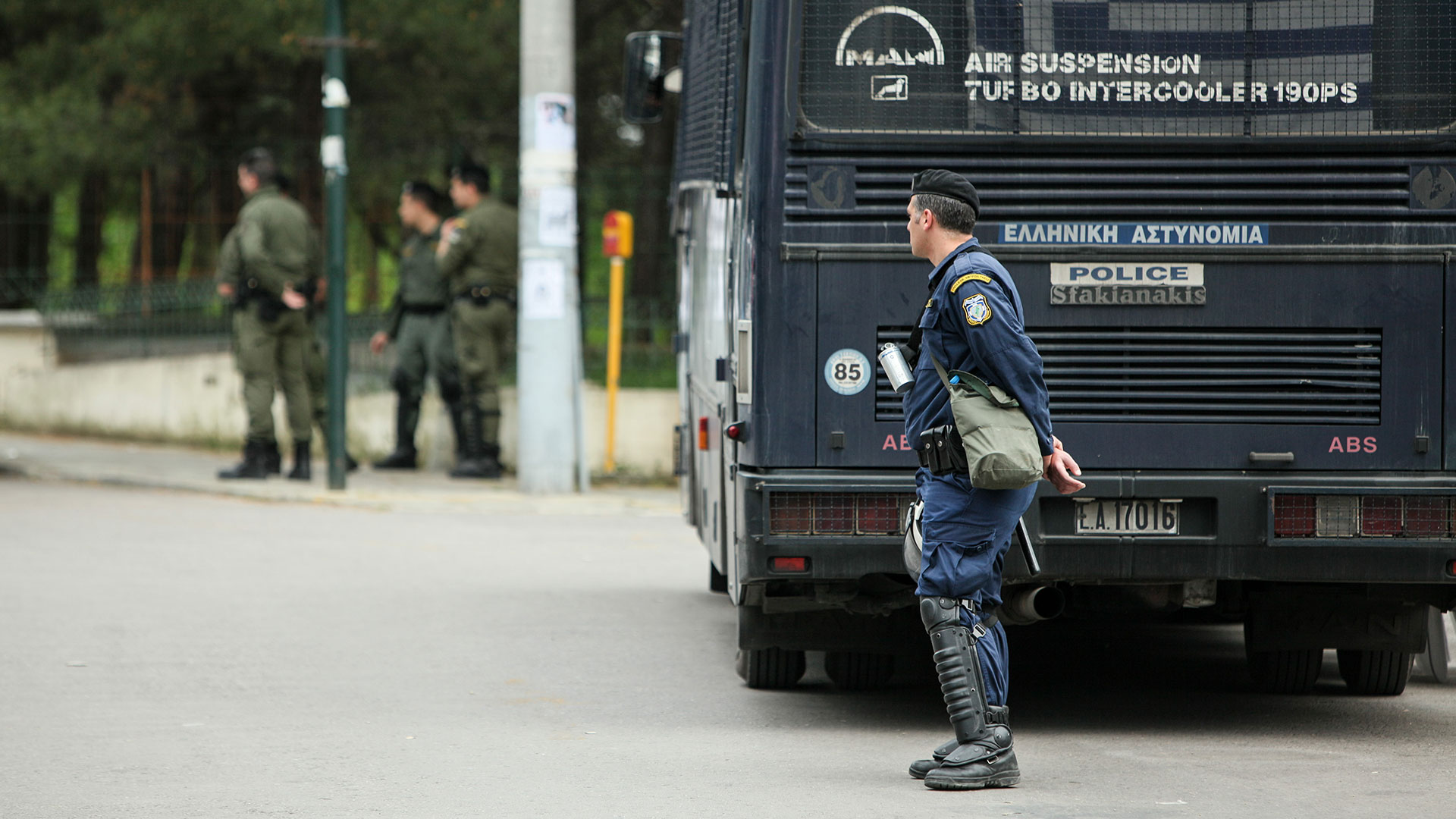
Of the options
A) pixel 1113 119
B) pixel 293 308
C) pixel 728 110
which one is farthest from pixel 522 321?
pixel 1113 119

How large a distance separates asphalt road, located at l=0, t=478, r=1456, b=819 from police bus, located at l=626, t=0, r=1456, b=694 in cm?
65

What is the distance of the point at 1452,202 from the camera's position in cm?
632

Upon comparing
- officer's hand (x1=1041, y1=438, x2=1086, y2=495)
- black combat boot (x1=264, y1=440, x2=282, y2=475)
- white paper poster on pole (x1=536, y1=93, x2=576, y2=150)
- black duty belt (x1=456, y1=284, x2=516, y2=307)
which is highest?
white paper poster on pole (x1=536, y1=93, x2=576, y2=150)

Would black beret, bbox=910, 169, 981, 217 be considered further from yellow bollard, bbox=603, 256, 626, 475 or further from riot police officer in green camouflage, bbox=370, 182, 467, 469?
riot police officer in green camouflage, bbox=370, 182, 467, 469

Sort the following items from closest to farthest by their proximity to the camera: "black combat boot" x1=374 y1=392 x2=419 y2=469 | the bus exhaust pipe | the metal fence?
1. the bus exhaust pipe
2. "black combat boot" x1=374 y1=392 x2=419 y2=469
3. the metal fence

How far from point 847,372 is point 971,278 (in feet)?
3.03

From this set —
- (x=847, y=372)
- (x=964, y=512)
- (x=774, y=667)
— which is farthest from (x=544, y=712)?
(x=964, y=512)

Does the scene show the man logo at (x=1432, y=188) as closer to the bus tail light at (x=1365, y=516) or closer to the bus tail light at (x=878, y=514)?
the bus tail light at (x=1365, y=516)

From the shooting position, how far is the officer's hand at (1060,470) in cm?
554

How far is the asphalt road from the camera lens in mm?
5598

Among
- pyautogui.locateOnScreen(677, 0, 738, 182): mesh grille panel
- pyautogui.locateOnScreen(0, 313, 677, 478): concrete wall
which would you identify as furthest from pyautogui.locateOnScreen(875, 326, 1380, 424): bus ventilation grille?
pyautogui.locateOnScreen(0, 313, 677, 478): concrete wall

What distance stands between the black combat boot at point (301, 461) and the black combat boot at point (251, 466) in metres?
0.22

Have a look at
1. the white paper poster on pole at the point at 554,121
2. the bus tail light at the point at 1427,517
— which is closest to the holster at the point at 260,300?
the white paper poster on pole at the point at 554,121

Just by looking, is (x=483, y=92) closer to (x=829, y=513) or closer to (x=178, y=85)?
(x=178, y=85)
